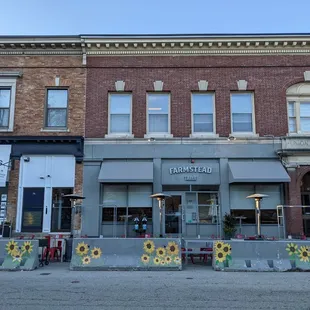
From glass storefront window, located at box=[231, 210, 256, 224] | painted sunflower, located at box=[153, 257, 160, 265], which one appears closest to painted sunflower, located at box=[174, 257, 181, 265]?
painted sunflower, located at box=[153, 257, 160, 265]

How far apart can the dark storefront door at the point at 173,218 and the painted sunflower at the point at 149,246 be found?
16.4 ft

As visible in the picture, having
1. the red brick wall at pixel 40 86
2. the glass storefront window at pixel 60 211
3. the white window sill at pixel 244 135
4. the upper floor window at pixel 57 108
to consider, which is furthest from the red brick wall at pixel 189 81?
the glass storefront window at pixel 60 211

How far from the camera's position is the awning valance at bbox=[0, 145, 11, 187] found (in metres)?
15.9

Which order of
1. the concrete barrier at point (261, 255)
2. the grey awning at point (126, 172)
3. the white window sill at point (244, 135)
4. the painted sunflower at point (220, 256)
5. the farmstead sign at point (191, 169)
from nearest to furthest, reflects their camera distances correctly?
1. the concrete barrier at point (261, 255)
2. the painted sunflower at point (220, 256)
3. the grey awning at point (126, 172)
4. the farmstead sign at point (191, 169)
5. the white window sill at point (244, 135)

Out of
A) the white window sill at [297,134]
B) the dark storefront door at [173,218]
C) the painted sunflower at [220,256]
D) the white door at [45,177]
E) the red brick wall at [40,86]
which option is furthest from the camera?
the red brick wall at [40,86]

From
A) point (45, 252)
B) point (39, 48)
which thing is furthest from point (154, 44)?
point (45, 252)

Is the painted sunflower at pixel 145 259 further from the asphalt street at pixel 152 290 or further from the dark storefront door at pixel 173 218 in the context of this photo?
the dark storefront door at pixel 173 218

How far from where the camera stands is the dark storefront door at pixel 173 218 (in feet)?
52.2

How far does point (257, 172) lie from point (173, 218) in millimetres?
4124

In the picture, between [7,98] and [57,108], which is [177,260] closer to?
[57,108]

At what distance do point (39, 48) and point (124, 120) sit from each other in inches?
206

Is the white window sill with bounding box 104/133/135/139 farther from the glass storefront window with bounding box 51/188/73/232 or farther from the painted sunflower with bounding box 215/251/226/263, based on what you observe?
the painted sunflower with bounding box 215/251/226/263

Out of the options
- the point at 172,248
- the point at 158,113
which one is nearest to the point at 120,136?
the point at 158,113

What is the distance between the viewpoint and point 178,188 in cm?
1627
